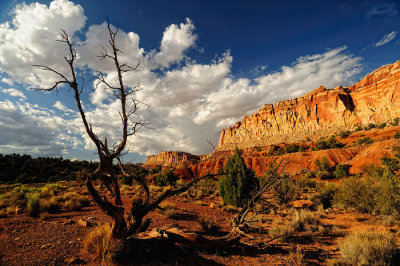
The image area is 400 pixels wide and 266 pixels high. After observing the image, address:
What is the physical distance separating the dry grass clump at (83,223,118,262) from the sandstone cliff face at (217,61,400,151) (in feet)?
247

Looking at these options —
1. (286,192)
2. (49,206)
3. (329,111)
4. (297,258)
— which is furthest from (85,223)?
(329,111)

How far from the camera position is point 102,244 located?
4.64m

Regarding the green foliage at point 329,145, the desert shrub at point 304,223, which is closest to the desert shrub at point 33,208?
the desert shrub at point 304,223

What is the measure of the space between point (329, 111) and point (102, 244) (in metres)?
127

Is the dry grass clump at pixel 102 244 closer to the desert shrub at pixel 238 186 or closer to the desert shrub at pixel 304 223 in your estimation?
the desert shrub at pixel 304 223

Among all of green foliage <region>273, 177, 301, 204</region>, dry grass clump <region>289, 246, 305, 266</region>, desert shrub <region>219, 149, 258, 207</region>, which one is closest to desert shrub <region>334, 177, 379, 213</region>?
green foliage <region>273, 177, 301, 204</region>

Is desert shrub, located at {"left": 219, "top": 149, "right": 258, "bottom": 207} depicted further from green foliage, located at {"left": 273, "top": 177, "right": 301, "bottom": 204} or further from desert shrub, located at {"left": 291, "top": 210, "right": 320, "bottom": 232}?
desert shrub, located at {"left": 291, "top": 210, "right": 320, "bottom": 232}

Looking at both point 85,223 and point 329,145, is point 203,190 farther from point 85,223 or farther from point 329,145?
point 329,145

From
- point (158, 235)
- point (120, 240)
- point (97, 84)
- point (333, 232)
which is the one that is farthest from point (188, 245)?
point (333, 232)

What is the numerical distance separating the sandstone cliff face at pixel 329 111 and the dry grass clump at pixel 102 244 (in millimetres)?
75179

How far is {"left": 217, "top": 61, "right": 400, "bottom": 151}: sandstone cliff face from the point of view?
84750 millimetres

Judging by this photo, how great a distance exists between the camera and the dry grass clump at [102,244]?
4395 millimetres

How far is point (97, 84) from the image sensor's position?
4711mm

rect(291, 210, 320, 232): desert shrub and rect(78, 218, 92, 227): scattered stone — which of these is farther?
rect(291, 210, 320, 232): desert shrub
